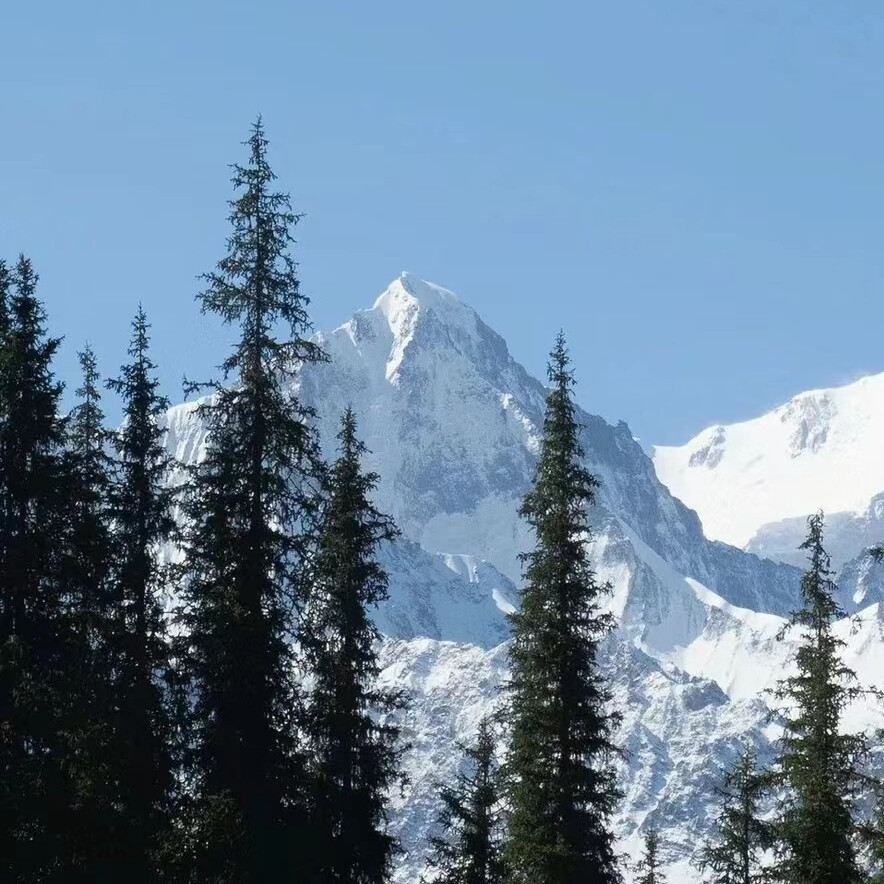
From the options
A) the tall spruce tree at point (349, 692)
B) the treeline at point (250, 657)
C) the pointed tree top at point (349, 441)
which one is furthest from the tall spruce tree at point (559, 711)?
the pointed tree top at point (349, 441)

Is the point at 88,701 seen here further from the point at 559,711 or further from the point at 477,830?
the point at 477,830

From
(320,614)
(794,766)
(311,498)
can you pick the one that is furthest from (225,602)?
(794,766)

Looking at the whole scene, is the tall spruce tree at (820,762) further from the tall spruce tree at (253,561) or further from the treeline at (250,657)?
the tall spruce tree at (253,561)

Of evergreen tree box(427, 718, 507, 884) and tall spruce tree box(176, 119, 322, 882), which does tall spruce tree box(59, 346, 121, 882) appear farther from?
evergreen tree box(427, 718, 507, 884)

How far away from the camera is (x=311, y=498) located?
32.2m

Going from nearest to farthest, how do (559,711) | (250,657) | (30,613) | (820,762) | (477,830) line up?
(30,613)
(250,657)
(559,711)
(820,762)
(477,830)

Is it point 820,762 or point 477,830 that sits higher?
point 820,762

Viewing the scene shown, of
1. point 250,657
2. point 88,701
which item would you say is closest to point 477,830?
point 250,657

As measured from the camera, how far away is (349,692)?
119ft

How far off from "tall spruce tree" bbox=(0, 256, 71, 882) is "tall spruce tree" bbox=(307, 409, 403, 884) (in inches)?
308

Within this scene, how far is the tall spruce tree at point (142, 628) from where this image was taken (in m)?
29.8

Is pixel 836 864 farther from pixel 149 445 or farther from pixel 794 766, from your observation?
pixel 149 445

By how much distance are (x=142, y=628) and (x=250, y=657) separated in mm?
3585

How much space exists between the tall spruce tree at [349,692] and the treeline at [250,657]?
6 centimetres
